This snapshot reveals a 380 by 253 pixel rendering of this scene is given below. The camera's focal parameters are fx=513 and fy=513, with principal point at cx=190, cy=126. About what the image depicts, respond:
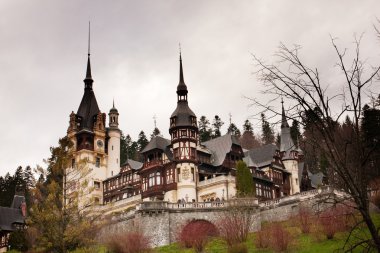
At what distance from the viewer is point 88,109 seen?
245 feet

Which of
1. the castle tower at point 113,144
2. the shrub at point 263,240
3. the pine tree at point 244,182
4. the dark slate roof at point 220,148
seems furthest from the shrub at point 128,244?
the castle tower at point 113,144

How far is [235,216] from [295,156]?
3062cm

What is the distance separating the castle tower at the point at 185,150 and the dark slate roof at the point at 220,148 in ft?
13.4

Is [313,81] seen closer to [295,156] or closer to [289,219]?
[289,219]

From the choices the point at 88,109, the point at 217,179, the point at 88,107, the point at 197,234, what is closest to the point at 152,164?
the point at 217,179

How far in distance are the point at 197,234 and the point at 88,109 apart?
41.8m

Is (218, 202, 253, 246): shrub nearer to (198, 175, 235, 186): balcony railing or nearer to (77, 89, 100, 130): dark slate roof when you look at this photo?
(198, 175, 235, 186): balcony railing

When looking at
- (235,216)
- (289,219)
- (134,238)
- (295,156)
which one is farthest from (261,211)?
(295,156)

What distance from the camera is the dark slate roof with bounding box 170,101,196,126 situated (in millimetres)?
56812

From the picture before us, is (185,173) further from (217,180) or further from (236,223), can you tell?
(236,223)

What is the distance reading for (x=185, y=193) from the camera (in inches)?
2183

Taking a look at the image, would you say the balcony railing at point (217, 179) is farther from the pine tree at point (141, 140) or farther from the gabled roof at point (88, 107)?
the pine tree at point (141, 140)

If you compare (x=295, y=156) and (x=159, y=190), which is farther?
(x=295, y=156)

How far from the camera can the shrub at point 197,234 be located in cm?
3502
